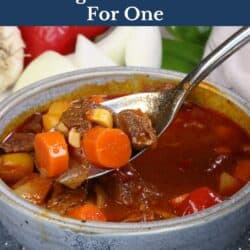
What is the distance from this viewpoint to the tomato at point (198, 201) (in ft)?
3.25

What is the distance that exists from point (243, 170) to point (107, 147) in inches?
9.5

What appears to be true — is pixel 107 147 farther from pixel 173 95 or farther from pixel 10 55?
pixel 10 55

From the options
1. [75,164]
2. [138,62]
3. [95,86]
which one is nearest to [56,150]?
[75,164]

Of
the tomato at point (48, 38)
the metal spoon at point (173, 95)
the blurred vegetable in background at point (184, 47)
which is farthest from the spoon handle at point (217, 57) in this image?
the tomato at point (48, 38)

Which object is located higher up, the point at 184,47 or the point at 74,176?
the point at 184,47

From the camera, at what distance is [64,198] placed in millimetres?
1001

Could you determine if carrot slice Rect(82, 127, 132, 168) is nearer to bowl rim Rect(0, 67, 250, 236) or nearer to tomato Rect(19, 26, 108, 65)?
bowl rim Rect(0, 67, 250, 236)

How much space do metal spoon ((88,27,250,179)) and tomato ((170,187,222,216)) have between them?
191mm

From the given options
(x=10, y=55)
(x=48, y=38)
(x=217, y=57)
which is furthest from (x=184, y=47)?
(x=217, y=57)

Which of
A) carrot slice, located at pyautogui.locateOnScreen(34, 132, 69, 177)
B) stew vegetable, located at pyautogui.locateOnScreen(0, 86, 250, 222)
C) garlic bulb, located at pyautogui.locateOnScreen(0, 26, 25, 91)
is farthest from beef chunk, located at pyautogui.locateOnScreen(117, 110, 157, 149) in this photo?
garlic bulb, located at pyautogui.locateOnScreen(0, 26, 25, 91)

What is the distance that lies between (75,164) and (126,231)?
7.9 inches

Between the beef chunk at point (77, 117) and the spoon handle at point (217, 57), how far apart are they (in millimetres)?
191

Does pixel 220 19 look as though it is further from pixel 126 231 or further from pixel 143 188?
pixel 126 231

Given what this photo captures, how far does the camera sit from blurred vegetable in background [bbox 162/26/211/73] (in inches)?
70.6
